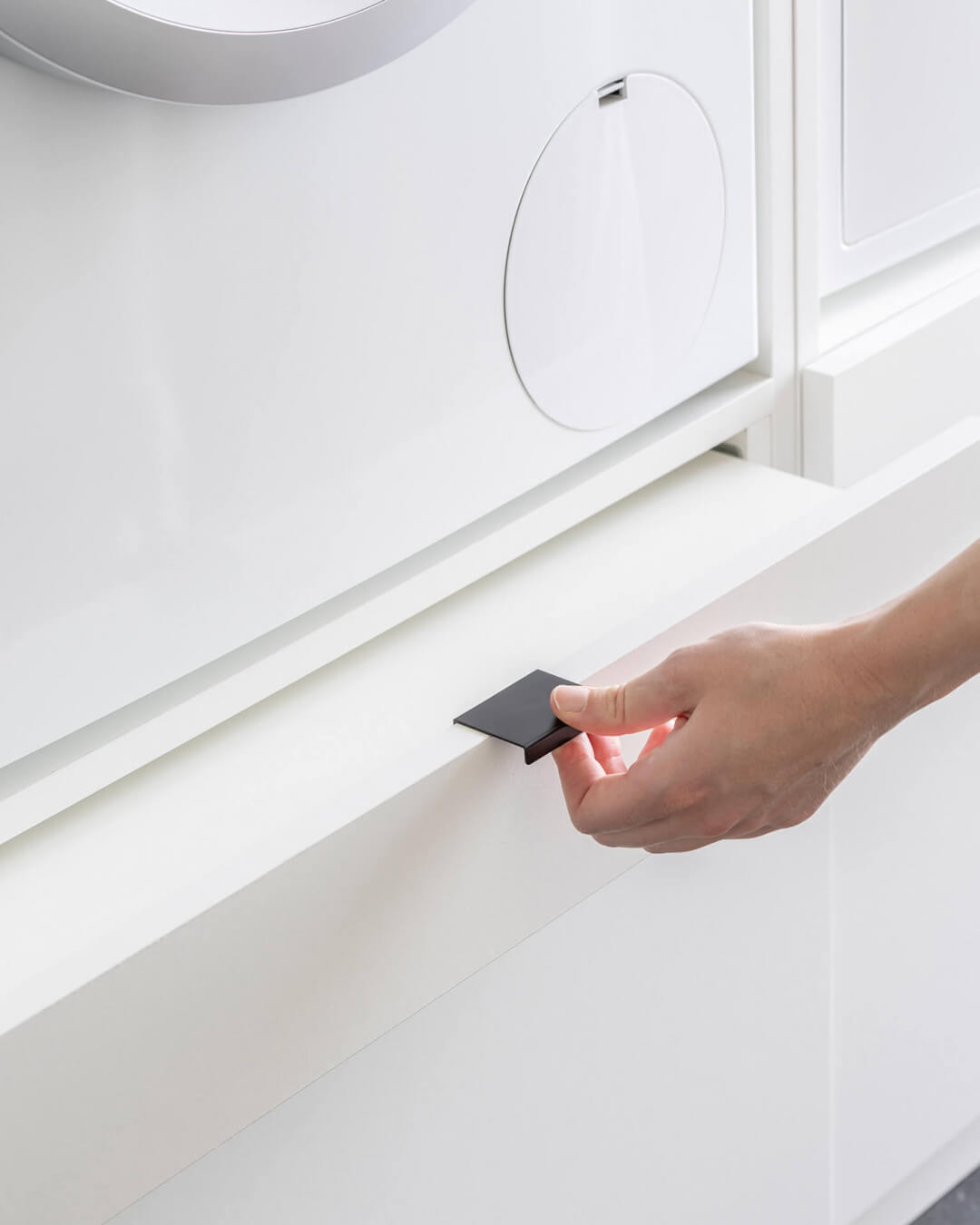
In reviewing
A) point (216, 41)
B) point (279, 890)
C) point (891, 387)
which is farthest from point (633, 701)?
point (891, 387)

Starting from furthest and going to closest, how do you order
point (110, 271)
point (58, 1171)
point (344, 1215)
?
point (344, 1215) < point (110, 271) < point (58, 1171)

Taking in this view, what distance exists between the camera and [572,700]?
47 cm

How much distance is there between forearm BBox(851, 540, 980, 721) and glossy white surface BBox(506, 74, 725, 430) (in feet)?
0.72

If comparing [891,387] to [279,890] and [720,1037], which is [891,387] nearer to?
[720,1037]

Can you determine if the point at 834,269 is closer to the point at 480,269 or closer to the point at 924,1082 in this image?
the point at 480,269

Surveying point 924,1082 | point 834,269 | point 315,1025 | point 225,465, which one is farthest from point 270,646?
point 924,1082

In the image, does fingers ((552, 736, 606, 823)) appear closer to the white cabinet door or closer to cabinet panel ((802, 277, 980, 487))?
the white cabinet door

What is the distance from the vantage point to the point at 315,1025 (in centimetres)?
44

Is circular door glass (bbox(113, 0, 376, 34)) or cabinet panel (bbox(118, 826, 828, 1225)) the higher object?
circular door glass (bbox(113, 0, 376, 34))

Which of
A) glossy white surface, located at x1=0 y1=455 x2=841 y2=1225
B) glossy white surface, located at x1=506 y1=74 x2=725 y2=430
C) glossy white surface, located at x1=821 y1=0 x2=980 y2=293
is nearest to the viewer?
glossy white surface, located at x1=0 y1=455 x2=841 y2=1225

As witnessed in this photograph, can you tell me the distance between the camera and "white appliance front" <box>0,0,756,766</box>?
0.49m

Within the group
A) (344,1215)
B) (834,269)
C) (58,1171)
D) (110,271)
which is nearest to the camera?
(58,1171)

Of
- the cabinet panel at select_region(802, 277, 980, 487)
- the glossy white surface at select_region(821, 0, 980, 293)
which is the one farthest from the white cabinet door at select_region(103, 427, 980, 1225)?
the glossy white surface at select_region(821, 0, 980, 293)

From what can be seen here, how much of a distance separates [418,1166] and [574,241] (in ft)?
1.41
